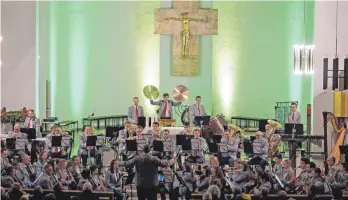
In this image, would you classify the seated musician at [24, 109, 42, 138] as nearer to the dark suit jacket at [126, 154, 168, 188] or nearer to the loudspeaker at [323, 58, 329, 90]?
the dark suit jacket at [126, 154, 168, 188]

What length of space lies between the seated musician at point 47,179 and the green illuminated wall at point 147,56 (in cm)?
1268

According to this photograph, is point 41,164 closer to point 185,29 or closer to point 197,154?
point 197,154

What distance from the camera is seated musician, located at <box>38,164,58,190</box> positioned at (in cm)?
1611

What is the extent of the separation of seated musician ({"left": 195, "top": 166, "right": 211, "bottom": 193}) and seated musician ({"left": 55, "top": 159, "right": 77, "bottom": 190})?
309 cm

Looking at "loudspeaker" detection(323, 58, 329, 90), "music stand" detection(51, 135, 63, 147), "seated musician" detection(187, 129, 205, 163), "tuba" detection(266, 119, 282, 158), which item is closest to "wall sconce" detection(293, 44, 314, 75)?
"loudspeaker" detection(323, 58, 329, 90)

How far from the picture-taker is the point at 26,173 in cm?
1702

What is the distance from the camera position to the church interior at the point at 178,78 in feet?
68.1

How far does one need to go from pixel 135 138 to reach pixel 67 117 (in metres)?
10.2

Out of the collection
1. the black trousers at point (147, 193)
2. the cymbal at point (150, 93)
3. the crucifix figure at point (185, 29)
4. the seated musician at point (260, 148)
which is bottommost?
the black trousers at point (147, 193)

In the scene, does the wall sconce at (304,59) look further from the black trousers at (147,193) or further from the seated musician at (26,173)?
the seated musician at (26,173)

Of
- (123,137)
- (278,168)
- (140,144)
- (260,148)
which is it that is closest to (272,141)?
(260,148)

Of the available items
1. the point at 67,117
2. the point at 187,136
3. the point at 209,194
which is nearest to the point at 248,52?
the point at 67,117

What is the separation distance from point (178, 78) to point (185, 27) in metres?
2.12

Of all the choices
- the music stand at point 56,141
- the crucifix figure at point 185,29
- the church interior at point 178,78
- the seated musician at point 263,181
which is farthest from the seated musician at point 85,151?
the crucifix figure at point 185,29
